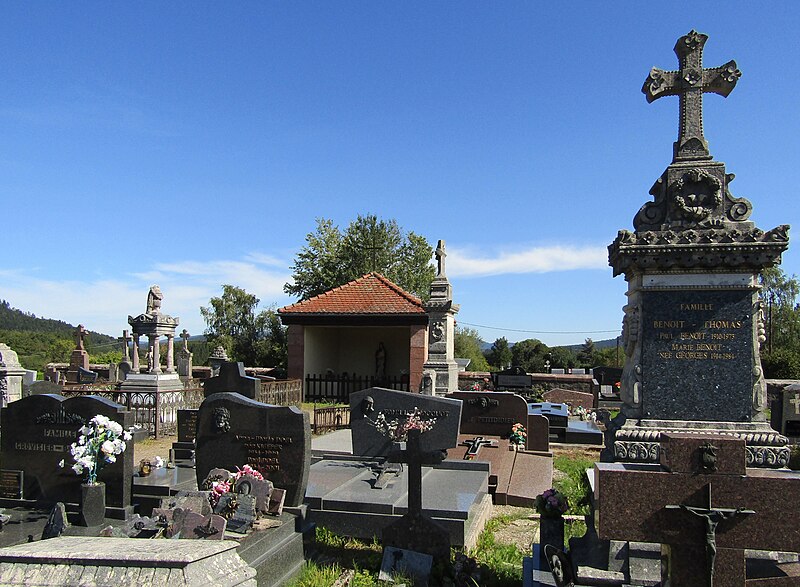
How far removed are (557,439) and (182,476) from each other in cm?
914

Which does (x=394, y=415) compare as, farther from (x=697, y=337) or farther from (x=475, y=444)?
(x=697, y=337)

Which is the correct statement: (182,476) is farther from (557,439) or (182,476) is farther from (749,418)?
(557,439)

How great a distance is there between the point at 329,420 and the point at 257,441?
31.3ft

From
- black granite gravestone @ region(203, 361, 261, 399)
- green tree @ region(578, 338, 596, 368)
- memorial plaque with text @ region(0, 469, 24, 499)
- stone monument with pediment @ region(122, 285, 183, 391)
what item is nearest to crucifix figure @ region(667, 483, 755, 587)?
memorial plaque with text @ region(0, 469, 24, 499)

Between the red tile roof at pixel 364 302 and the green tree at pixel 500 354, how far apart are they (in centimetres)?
2543

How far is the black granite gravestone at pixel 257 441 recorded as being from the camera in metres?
6.35

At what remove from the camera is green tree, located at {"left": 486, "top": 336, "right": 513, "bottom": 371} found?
49.0 metres

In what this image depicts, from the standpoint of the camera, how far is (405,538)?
221 inches

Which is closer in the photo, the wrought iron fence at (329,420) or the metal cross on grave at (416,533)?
the metal cross on grave at (416,533)

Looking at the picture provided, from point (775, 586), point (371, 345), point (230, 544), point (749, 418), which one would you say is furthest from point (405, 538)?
point (371, 345)

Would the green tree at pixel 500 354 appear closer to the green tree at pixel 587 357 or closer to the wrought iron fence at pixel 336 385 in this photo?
the green tree at pixel 587 357

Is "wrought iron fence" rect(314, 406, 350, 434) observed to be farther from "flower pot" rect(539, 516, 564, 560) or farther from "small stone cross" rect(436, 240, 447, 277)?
"flower pot" rect(539, 516, 564, 560)

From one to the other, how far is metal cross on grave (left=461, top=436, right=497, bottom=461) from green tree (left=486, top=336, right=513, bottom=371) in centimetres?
3744

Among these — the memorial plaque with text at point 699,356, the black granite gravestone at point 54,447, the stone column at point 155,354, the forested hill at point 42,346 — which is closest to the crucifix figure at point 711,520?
the memorial plaque with text at point 699,356
